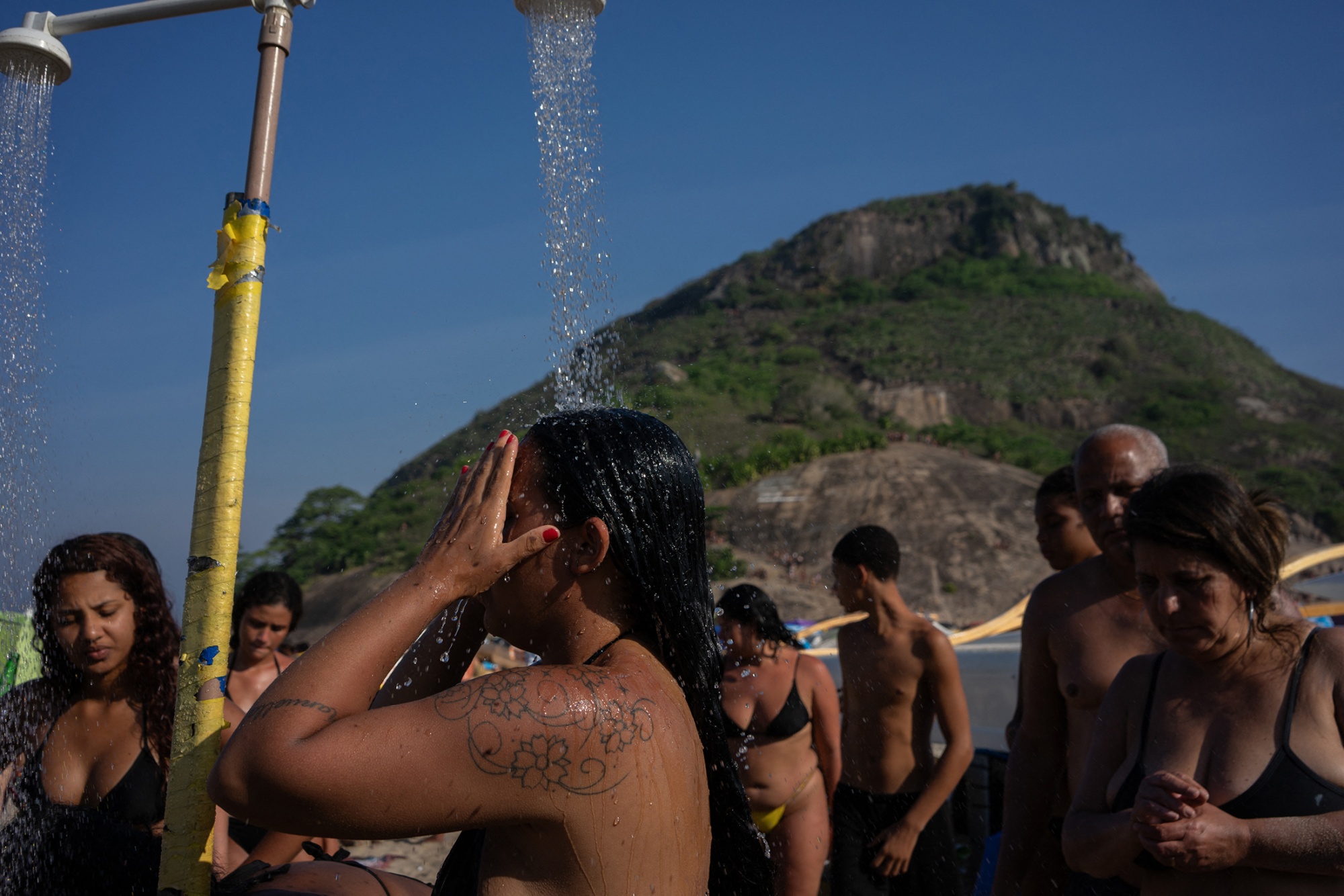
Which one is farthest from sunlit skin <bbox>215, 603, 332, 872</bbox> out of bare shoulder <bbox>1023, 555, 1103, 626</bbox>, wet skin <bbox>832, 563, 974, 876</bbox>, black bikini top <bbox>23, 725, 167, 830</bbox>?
bare shoulder <bbox>1023, 555, 1103, 626</bbox>

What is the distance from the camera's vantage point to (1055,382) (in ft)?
201

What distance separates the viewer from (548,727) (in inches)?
58.0

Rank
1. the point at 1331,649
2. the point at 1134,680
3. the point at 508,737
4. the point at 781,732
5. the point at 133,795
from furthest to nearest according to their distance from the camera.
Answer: the point at 781,732 < the point at 133,795 < the point at 1134,680 < the point at 1331,649 < the point at 508,737

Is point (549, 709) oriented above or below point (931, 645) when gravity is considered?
above

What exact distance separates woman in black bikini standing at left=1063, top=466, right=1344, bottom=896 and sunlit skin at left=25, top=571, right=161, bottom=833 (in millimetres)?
2870

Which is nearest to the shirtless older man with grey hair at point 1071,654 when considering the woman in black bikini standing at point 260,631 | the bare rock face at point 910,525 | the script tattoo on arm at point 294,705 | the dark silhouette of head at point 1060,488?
the dark silhouette of head at point 1060,488

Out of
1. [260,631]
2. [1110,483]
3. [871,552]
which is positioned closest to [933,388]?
[871,552]

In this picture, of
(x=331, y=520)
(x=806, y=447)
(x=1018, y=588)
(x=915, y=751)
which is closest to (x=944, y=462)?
(x=806, y=447)

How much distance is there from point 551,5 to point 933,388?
5751cm

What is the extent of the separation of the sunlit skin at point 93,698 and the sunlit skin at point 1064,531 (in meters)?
3.60

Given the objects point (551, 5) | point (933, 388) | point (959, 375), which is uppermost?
point (959, 375)

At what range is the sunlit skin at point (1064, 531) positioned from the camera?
4.23 meters

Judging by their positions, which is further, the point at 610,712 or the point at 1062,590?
the point at 1062,590

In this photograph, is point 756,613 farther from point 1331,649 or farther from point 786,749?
point 1331,649
